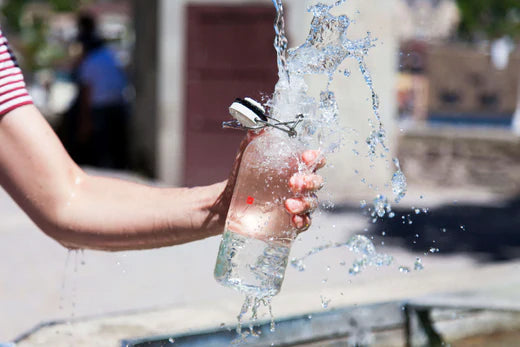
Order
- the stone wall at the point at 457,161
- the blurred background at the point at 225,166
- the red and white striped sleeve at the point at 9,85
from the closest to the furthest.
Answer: the red and white striped sleeve at the point at 9,85, the blurred background at the point at 225,166, the stone wall at the point at 457,161

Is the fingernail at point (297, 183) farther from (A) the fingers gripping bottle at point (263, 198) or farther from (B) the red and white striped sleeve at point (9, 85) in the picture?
(B) the red and white striped sleeve at point (9, 85)

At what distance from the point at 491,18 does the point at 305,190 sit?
55.1 feet

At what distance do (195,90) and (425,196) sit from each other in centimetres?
292

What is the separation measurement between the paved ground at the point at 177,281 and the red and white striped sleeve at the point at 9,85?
69cm

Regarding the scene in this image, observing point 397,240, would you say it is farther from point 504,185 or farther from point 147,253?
point 504,185

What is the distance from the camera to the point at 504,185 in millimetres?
9258

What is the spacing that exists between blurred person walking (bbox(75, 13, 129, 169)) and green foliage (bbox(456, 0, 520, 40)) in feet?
22.6

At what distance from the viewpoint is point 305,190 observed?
1.58m

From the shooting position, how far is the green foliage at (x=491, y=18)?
1447cm

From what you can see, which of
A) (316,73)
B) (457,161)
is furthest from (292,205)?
(457,161)

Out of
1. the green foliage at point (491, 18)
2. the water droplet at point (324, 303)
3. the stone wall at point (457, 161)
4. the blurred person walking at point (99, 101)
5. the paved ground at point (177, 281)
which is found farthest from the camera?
the green foliage at point (491, 18)

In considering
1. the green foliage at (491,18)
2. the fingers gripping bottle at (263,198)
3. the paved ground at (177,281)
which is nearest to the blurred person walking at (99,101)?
the paved ground at (177,281)

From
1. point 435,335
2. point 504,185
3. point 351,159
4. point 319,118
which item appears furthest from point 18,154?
point 504,185

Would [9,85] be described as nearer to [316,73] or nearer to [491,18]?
[316,73]
